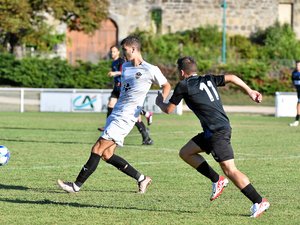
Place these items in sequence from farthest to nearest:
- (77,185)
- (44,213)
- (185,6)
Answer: (185,6)
(77,185)
(44,213)

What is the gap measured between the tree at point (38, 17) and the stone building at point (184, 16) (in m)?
10.1

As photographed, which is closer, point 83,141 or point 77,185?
point 77,185

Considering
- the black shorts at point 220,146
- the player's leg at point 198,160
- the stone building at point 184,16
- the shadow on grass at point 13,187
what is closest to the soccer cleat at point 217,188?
the player's leg at point 198,160

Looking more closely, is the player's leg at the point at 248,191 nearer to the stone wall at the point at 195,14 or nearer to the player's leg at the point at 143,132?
the player's leg at the point at 143,132

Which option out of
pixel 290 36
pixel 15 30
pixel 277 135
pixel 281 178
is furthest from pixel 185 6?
pixel 281 178

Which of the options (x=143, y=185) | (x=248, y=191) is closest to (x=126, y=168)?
(x=143, y=185)

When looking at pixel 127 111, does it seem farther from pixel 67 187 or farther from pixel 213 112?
pixel 213 112

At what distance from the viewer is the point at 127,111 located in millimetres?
12094

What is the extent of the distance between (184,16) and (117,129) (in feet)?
163

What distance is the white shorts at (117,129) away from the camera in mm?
11906

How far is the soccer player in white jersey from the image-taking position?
1195cm

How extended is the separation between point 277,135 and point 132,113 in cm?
1180

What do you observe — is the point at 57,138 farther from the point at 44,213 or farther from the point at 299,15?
the point at 299,15

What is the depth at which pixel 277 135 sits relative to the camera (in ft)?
76.8
